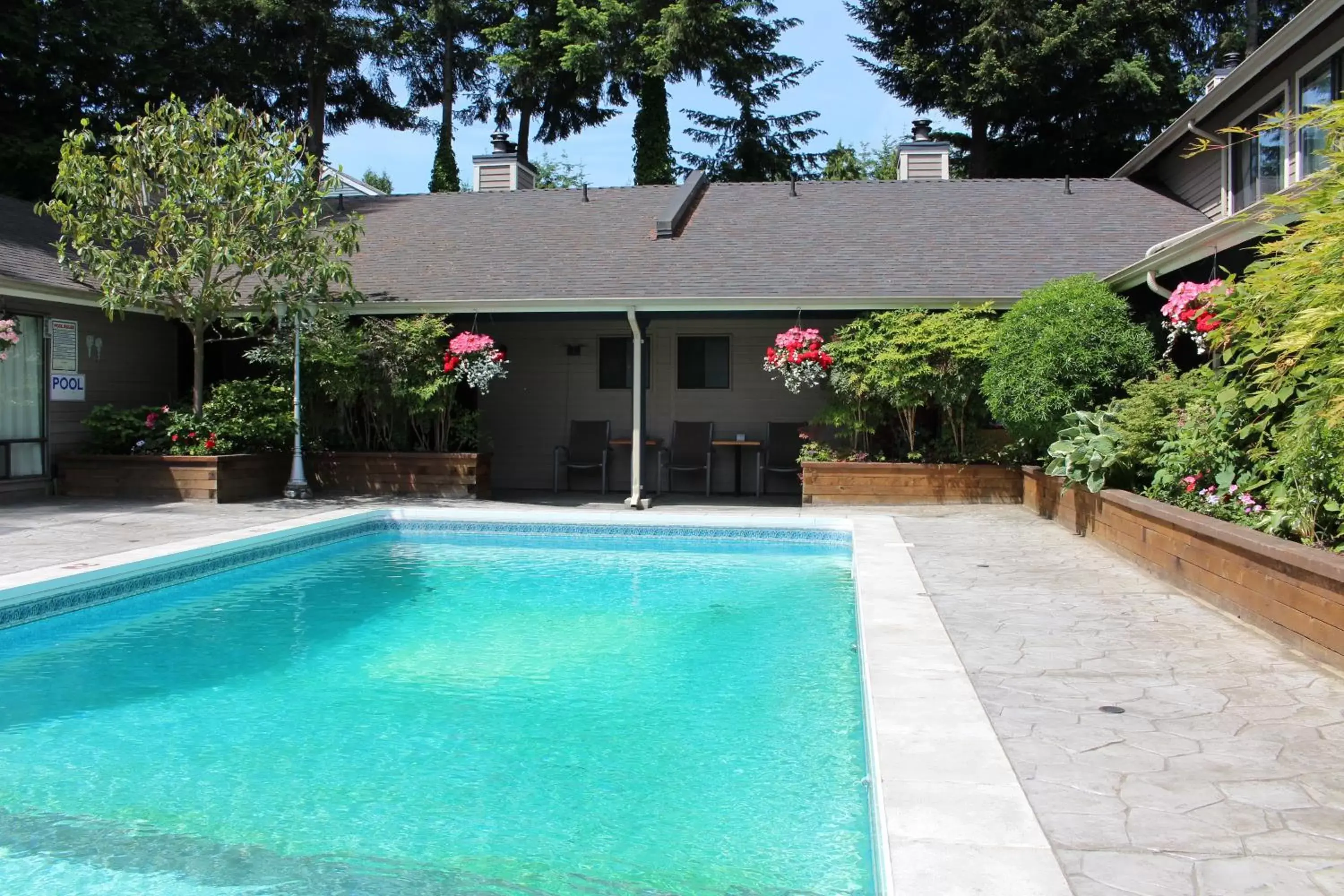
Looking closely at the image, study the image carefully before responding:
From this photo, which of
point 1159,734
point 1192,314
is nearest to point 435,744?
point 1159,734

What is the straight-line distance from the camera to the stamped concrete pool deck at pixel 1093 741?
2295 mm

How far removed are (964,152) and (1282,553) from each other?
19.9m

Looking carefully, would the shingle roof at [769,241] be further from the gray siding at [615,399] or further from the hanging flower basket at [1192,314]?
the hanging flower basket at [1192,314]

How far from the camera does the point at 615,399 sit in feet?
43.0

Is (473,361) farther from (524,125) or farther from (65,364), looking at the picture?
(524,125)

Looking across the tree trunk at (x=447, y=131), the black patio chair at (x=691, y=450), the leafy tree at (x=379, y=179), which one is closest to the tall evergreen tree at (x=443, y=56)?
the tree trunk at (x=447, y=131)

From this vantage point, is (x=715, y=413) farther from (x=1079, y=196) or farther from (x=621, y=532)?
(x=1079, y=196)

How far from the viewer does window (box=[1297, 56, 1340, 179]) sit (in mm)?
9117

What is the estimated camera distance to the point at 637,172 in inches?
892

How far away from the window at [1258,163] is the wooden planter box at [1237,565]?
504 cm

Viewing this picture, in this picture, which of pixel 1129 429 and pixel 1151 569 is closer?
pixel 1151 569

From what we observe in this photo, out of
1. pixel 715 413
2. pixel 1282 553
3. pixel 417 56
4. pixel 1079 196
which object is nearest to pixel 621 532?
pixel 715 413

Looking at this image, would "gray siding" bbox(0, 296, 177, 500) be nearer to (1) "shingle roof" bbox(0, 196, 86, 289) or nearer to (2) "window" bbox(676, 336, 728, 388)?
(1) "shingle roof" bbox(0, 196, 86, 289)

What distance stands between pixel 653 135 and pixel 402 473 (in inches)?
537
